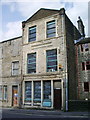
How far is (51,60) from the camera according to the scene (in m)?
19.9

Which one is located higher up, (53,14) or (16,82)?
(53,14)

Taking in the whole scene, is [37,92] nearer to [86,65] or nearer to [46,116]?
[46,116]

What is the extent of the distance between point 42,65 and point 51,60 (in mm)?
1207

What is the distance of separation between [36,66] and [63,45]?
4099 mm

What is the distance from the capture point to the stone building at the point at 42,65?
1889 centimetres

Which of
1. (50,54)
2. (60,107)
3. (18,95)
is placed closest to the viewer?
(60,107)

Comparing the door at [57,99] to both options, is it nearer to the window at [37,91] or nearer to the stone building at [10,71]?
the window at [37,91]

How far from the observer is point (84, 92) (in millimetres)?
21031

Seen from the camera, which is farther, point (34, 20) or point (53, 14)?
point (34, 20)

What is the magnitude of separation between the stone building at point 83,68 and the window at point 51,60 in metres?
4.01

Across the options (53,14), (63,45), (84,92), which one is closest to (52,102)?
(84,92)

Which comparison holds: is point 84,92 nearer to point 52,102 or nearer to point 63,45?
point 52,102

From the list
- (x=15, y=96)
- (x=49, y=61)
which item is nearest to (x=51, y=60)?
(x=49, y=61)

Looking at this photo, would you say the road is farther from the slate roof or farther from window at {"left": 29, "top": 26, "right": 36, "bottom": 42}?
the slate roof
